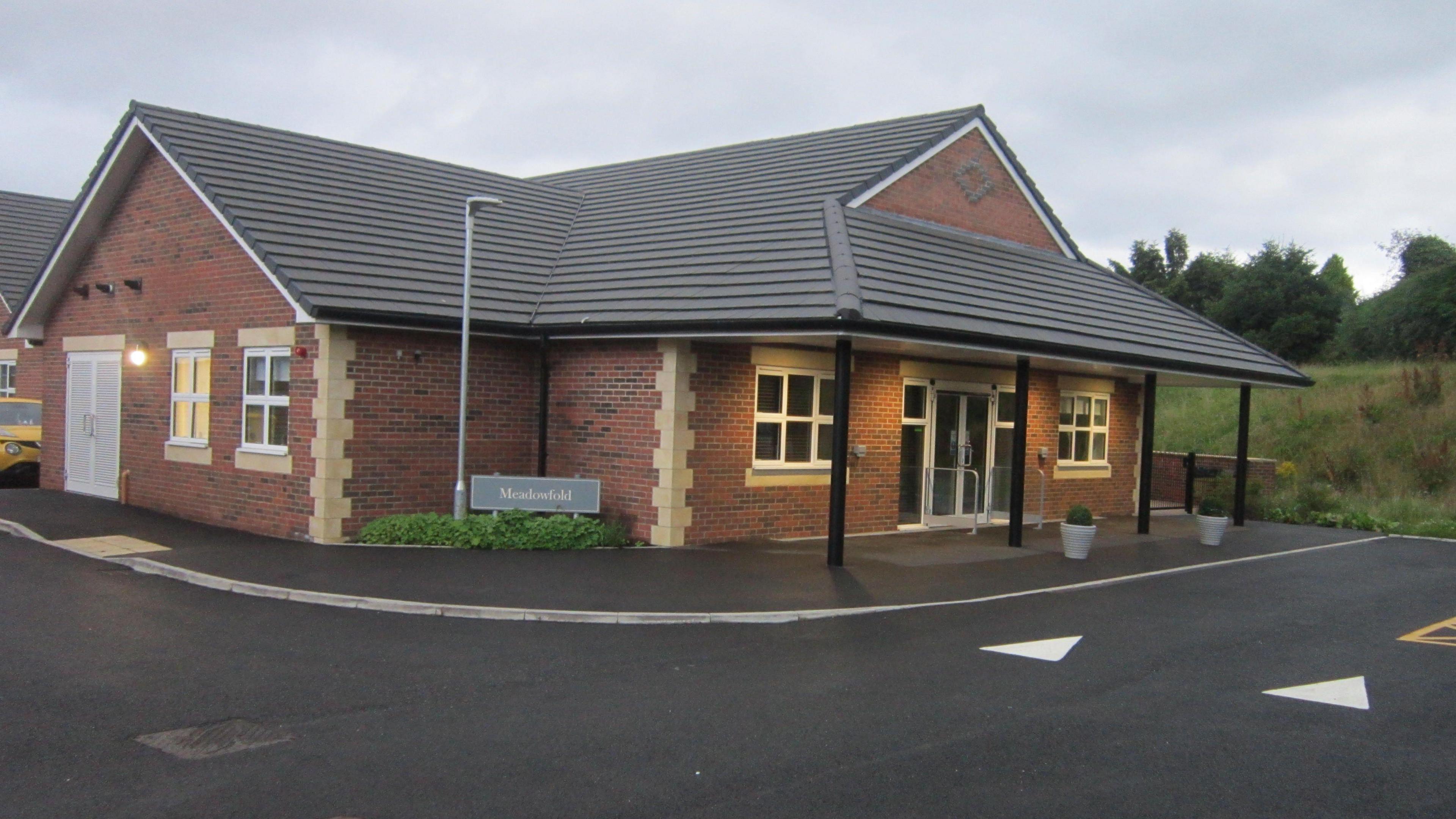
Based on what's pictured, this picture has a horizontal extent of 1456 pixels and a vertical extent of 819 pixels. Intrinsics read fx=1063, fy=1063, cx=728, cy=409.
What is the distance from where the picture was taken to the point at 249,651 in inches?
317

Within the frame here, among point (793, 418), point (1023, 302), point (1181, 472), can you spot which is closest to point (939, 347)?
point (793, 418)

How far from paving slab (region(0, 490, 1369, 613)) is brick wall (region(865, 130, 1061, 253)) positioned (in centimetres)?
511

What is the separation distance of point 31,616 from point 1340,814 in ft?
32.0

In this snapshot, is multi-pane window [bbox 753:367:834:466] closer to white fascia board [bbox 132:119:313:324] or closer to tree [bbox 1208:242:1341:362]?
white fascia board [bbox 132:119:313:324]

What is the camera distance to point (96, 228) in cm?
1744

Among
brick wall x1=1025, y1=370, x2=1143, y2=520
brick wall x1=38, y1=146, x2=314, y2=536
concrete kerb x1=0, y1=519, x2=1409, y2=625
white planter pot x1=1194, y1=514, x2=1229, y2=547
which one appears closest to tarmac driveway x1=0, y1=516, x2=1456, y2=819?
concrete kerb x1=0, y1=519, x2=1409, y2=625

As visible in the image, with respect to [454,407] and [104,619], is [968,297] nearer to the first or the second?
[454,407]

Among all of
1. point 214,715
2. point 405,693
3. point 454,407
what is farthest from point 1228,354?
point 214,715

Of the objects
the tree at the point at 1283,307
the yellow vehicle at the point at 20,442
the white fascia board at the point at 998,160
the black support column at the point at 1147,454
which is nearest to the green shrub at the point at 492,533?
the white fascia board at the point at 998,160

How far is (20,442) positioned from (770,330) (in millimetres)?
15622

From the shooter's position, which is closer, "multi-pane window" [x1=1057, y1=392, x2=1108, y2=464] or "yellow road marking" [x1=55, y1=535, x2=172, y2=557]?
"yellow road marking" [x1=55, y1=535, x2=172, y2=557]

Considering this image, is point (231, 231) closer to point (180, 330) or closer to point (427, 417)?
point (180, 330)

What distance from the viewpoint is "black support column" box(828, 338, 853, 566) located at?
39.0ft

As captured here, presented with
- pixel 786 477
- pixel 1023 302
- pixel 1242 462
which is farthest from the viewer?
pixel 1242 462
